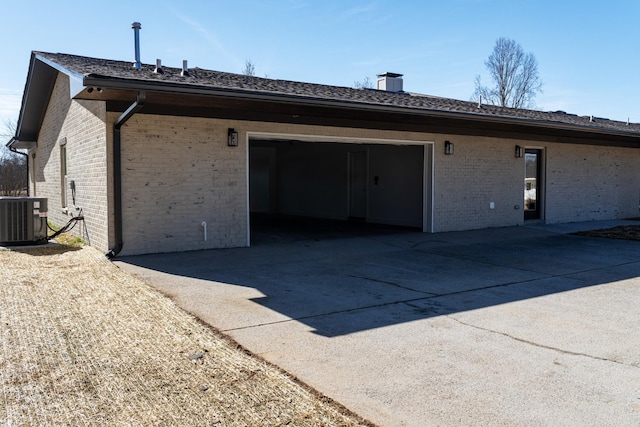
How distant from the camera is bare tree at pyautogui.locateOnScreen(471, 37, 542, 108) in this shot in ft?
128

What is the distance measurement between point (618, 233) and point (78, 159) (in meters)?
12.1

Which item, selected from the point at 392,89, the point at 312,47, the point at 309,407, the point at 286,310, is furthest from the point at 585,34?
the point at 309,407

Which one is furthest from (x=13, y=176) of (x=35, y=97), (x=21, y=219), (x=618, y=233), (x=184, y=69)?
(x=618, y=233)

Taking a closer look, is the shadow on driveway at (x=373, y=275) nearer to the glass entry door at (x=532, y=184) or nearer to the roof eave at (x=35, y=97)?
the glass entry door at (x=532, y=184)

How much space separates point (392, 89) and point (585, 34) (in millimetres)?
8493

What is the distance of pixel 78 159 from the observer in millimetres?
10383

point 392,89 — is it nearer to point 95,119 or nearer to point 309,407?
point 95,119

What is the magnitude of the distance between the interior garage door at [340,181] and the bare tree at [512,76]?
24.7m

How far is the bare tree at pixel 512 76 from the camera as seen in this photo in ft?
128

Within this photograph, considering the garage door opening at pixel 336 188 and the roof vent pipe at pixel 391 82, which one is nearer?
the garage door opening at pixel 336 188

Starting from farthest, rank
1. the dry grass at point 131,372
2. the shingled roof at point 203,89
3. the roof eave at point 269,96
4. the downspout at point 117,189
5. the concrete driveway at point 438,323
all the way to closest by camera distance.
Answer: the downspout at point 117,189, the shingled roof at point 203,89, the roof eave at point 269,96, the concrete driveway at point 438,323, the dry grass at point 131,372

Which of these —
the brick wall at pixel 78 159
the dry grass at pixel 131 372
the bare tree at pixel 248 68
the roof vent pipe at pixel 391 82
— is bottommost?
the dry grass at pixel 131 372

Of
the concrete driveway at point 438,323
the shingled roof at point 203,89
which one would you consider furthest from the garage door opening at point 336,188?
the concrete driveway at point 438,323

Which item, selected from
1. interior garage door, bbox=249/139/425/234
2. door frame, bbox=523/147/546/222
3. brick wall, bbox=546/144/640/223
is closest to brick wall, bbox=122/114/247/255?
interior garage door, bbox=249/139/425/234
